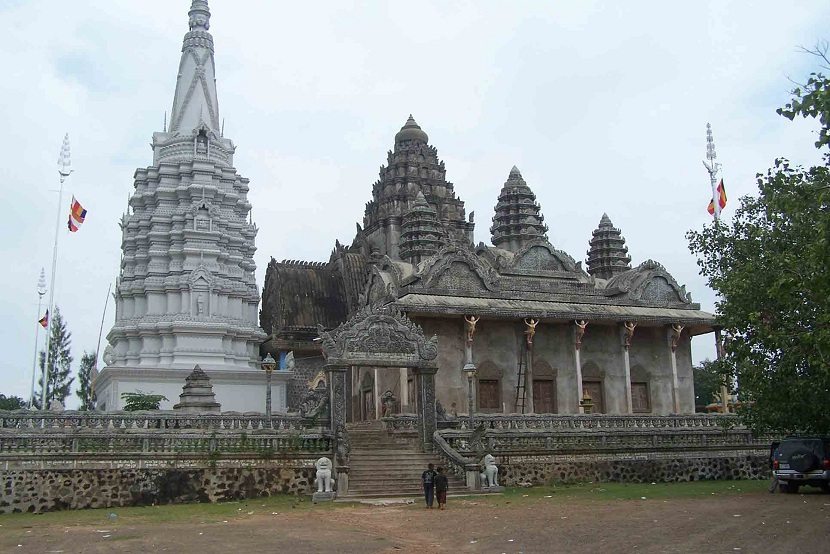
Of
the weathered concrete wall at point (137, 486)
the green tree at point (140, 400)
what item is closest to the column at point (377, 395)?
the weathered concrete wall at point (137, 486)

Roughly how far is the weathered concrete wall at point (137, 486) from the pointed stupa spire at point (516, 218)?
70.8 feet

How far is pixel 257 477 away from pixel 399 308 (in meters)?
9.73

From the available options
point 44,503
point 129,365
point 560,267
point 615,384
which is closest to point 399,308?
point 560,267

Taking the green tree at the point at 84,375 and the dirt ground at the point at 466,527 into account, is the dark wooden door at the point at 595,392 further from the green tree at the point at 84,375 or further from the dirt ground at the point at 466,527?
the green tree at the point at 84,375

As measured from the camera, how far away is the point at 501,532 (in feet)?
51.0

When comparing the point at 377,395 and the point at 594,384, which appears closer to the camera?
the point at 377,395

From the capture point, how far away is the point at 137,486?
22562 mm

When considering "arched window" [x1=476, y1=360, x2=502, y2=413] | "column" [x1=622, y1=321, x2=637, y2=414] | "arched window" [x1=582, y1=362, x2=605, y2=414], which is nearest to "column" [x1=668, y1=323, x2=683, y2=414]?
"column" [x1=622, y1=321, x2=637, y2=414]

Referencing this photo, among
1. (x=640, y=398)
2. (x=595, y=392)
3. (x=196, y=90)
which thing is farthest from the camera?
(x=196, y=90)

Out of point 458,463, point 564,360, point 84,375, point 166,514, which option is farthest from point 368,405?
point 84,375

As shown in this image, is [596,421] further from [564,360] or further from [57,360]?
[57,360]

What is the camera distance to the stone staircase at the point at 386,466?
23.6 m

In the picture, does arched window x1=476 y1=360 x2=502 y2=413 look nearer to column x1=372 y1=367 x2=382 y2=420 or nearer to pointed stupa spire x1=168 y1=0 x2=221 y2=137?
column x1=372 y1=367 x2=382 y2=420

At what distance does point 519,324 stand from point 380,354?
1123cm
